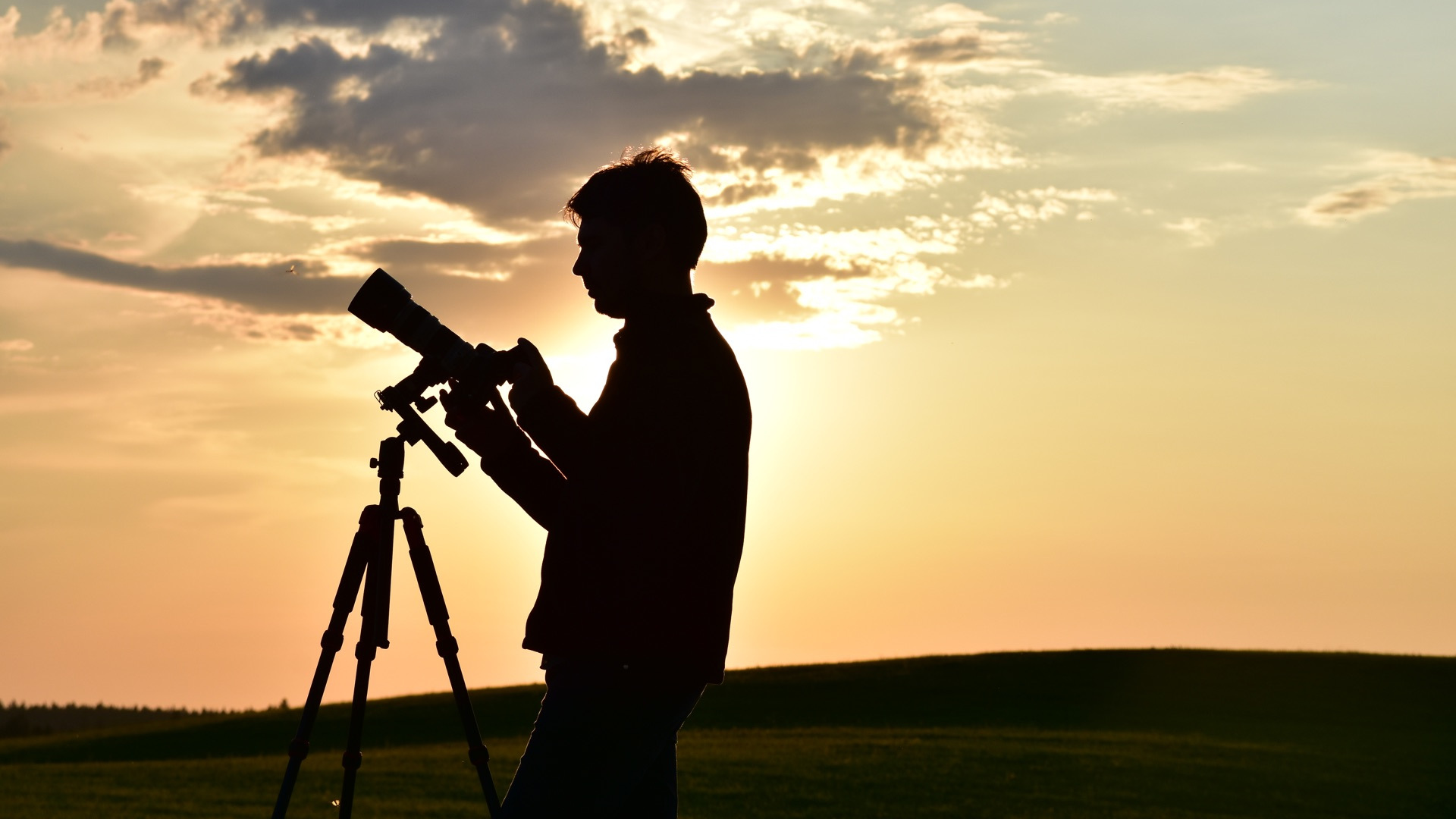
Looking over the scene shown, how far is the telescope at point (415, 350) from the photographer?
4.19m

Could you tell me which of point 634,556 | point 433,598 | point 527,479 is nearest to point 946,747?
point 433,598

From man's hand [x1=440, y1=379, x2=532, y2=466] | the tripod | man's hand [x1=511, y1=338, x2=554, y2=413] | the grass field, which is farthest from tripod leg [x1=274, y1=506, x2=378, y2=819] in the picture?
the grass field

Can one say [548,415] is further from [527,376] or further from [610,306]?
[610,306]

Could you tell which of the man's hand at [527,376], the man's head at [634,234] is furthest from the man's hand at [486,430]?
the man's head at [634,234]

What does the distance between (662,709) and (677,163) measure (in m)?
1.61

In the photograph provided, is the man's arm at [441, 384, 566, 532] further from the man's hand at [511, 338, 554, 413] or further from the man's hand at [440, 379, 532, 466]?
the man's hand at [511, 338, 554, 413]

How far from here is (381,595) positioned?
437 cm

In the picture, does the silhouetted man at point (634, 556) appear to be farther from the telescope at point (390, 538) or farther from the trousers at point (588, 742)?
the telescope at point (390, 538)

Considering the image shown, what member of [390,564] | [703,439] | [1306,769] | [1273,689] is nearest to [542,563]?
[703,439]

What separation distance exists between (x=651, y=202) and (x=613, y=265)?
21 centimetres

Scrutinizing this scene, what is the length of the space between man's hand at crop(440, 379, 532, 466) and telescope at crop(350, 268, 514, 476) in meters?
0.18

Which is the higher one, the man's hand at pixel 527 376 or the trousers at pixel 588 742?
the man's hand at pixel 527 376

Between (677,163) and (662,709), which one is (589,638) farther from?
(677,163)

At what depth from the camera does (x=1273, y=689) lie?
36.3m
